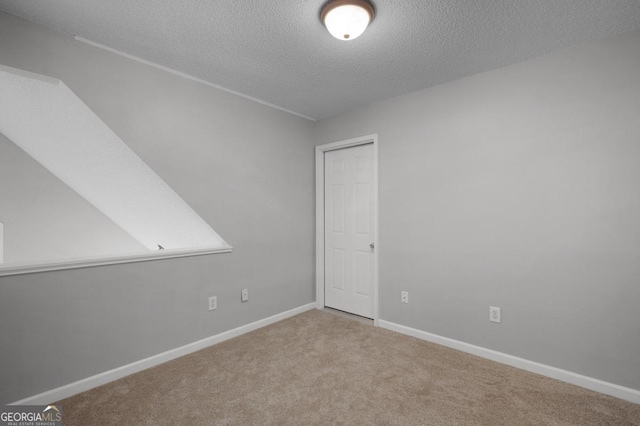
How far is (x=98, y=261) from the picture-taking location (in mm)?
1995

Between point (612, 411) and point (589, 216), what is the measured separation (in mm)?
1186

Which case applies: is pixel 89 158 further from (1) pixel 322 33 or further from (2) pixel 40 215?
(1) pixel 322 33

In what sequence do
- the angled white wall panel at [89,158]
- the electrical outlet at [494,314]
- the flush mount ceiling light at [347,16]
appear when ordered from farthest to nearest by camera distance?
the electrical outlet at [494,314] < the angled white wall panel at [89,158] < the flush mount ceiling light at [347,16]

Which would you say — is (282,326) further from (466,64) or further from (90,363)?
(466,64)

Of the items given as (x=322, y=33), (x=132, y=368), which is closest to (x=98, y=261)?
(x=132, y=368)

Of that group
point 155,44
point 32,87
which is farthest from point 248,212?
point 32,87

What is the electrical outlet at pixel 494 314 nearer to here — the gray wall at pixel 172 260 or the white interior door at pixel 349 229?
the white interior door at pixel 349 229

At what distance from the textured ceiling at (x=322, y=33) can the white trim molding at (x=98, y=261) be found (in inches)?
58.6

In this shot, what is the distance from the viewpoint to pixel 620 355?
184 centimetres

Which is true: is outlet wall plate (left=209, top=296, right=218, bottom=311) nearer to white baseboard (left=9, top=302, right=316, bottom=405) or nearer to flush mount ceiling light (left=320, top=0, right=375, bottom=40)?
white baseboard (left=9, top=302, right=316, bottom=405)

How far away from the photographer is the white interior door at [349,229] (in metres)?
3.19

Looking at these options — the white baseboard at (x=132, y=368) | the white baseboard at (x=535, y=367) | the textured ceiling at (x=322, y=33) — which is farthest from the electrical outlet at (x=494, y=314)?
the white baseboard at (x=132, y=368)

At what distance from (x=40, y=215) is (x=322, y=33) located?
3810 millimetres

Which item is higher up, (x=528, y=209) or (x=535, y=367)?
(x=528, y=209)
